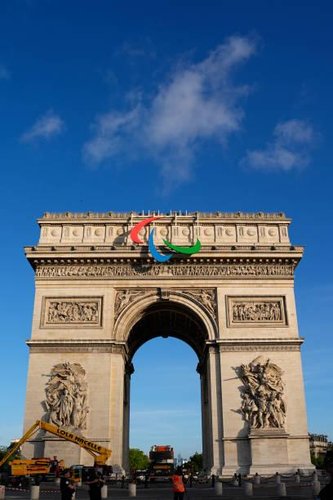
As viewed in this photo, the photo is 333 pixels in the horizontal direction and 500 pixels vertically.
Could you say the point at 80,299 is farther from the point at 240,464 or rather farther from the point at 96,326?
the point at 240,464

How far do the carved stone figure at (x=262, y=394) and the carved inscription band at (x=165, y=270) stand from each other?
4.99 m

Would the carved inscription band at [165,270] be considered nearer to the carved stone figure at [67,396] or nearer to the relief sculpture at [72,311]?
the relief sculpture at [72,311]

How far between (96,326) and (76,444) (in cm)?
626

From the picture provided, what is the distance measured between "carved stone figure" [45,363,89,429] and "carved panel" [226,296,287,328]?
343 inches

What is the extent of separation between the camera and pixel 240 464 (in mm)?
27062

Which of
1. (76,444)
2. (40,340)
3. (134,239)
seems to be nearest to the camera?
(76,444)

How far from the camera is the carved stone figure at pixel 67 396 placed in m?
27.4

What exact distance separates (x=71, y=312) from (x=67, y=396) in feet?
15.5

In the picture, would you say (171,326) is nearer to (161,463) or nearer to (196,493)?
(161,463)

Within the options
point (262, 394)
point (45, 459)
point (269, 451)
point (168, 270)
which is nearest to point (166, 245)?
point (168, 270)

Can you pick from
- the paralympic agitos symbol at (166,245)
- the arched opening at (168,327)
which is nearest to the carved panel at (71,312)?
the arched opening at (168,327)

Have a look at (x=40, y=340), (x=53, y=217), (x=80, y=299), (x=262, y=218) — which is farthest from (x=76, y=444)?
(x=262, y=218)

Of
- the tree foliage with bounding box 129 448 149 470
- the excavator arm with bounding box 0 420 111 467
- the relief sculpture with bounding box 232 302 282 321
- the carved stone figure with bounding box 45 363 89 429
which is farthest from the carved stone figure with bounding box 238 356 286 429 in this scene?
the tree foliage with bounding box 129 448 149 470

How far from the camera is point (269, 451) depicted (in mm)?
26906
